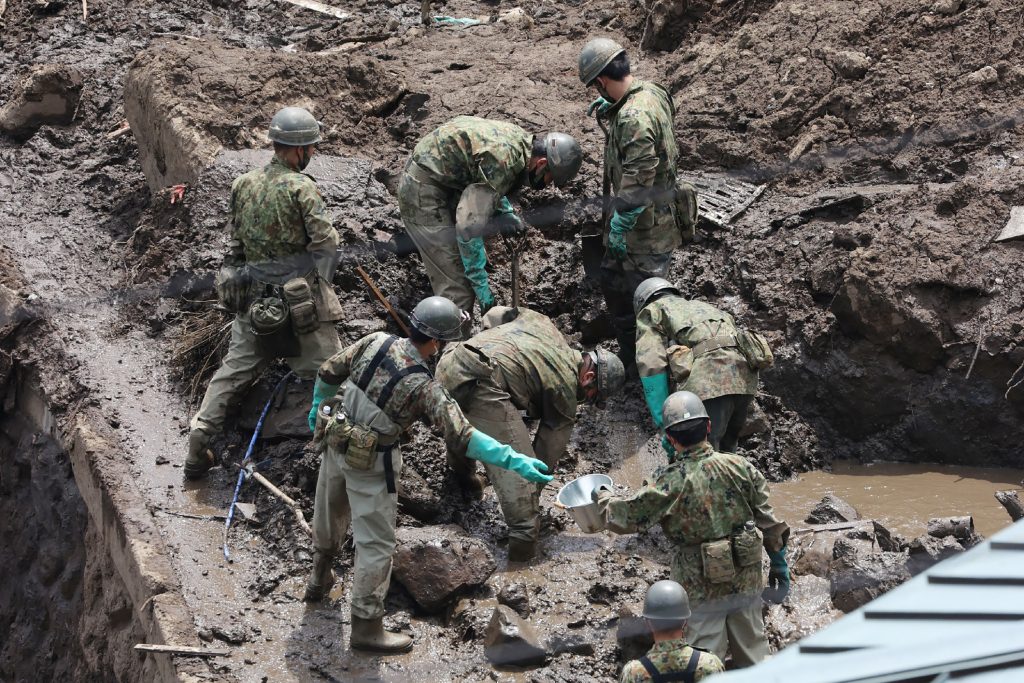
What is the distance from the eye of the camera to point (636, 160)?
8188mm

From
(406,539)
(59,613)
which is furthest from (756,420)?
(59,613)

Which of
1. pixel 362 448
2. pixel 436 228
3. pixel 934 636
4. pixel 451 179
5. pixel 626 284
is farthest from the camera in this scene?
pixel 626 284

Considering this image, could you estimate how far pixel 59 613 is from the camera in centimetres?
898

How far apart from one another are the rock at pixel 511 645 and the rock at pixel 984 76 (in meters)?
5.70

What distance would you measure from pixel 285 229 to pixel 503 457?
2.46 metres

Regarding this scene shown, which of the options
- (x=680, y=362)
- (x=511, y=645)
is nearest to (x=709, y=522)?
(x=511, y=645)

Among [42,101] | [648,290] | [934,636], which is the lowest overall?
[42,101]

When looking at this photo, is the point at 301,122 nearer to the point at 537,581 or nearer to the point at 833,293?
the point at 537,581

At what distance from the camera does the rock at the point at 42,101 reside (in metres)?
11.8

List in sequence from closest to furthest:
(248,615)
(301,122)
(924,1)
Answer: (248,615) < (301,122) < (924,1)

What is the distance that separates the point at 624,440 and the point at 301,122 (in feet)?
9.88

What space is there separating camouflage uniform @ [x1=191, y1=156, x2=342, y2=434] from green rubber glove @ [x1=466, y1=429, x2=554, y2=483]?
2.08m

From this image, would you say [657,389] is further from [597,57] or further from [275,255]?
[275,255]

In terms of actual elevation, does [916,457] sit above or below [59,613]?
above
